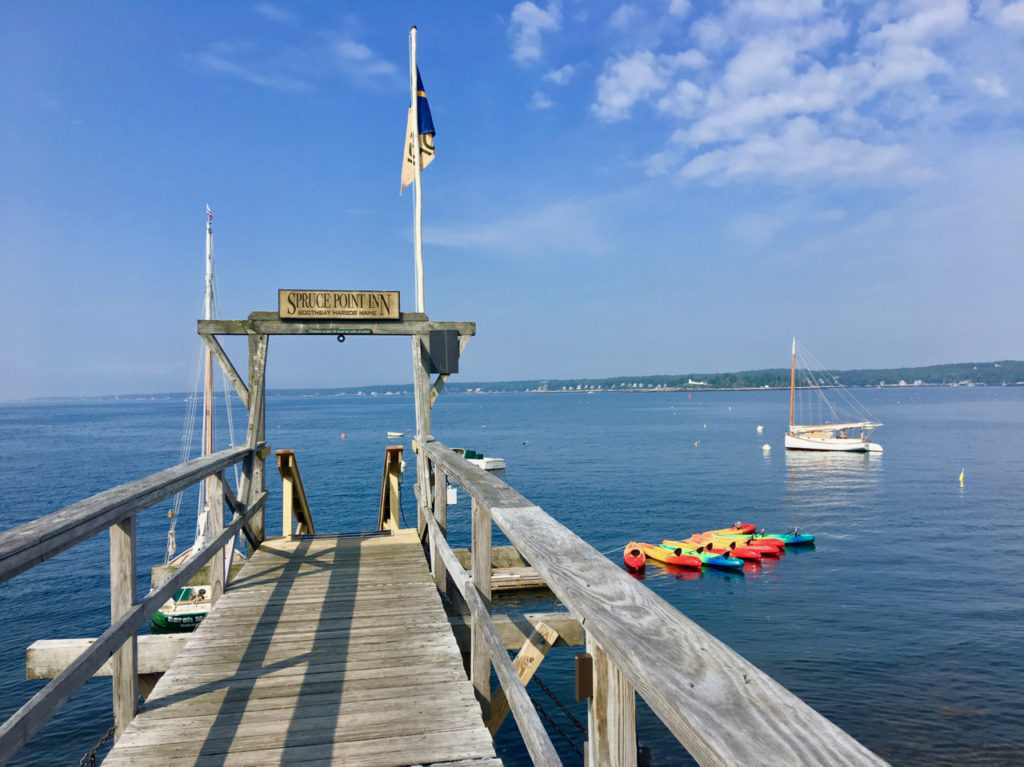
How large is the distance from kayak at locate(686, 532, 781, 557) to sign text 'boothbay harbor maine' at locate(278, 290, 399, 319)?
22.5 m

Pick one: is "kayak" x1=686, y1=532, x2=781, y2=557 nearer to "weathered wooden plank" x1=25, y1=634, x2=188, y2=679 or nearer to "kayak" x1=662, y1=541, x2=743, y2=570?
"kayak" x1=662, y1=541, x2=743, y2=570

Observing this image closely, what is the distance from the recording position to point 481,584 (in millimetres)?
3807

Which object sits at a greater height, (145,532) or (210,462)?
(210,462)

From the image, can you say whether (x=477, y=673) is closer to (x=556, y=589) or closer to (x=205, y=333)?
(x=556, y=589)

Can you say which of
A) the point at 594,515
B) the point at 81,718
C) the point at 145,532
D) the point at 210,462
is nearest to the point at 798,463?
the point at 594,515

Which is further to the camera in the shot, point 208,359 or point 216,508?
point 208,359

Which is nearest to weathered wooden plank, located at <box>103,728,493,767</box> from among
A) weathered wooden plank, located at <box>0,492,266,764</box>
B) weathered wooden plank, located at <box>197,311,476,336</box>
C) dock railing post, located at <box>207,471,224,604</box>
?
weathered wooden plank, located at <box>0,492,266,764</box>

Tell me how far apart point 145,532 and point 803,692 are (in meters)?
31.6

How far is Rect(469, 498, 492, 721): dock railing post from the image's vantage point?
3.79m

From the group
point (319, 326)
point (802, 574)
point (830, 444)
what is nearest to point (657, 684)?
point (319, 326)

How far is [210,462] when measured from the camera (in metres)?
5.50

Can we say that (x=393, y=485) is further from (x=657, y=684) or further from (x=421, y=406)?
(x=657, y=684)

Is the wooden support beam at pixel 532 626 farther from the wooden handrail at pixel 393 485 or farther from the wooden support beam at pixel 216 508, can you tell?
the wooden handrail at pixel 393 485

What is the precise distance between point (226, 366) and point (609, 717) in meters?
6.99
